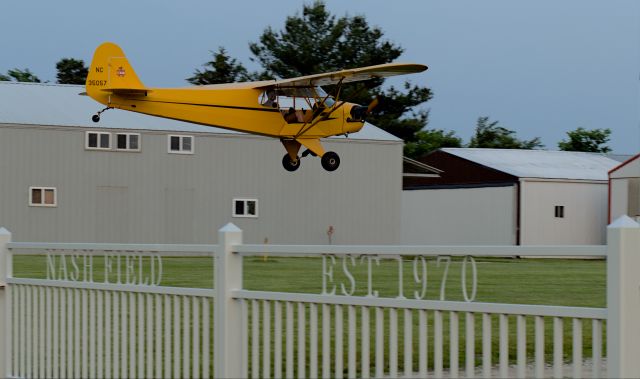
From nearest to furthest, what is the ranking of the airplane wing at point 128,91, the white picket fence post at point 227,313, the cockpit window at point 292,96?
the white picket fence post at point 227,313
the airplane wing at point 128,91
the cockpit window at point 292,96

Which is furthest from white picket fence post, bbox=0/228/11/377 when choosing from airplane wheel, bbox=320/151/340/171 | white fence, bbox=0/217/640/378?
airplane wheel, bbox=320/151/340/171

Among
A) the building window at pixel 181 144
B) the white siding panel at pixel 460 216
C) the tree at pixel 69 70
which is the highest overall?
the tree at pixel 69 70

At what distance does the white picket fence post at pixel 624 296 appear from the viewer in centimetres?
450

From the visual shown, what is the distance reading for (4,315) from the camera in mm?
9031

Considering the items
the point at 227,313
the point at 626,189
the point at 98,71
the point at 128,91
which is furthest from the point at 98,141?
the point at 227,313

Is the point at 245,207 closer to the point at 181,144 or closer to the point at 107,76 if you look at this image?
the point at 181,144

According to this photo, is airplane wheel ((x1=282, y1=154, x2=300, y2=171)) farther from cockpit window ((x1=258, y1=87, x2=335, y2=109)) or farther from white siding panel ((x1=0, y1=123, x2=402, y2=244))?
white siding panel ((x1=0, y1=123, x2=402, y2=244))

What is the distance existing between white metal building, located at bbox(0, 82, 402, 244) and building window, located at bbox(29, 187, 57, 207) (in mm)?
42

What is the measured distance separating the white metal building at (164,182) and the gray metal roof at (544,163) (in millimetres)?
5747

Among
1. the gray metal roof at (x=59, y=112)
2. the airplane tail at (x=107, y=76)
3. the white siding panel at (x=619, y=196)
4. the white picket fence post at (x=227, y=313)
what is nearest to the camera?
the white picket fence post at (x=227, y=313)

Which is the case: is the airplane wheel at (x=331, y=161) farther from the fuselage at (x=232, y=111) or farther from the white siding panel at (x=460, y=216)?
the white siding panel at (x=460, y=216)

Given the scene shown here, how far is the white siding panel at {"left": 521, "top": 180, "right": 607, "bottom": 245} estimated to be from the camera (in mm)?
48281

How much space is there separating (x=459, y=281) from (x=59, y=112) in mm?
38419

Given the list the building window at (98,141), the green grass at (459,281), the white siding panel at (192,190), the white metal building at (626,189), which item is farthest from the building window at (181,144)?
the white metal building at (626,189)
